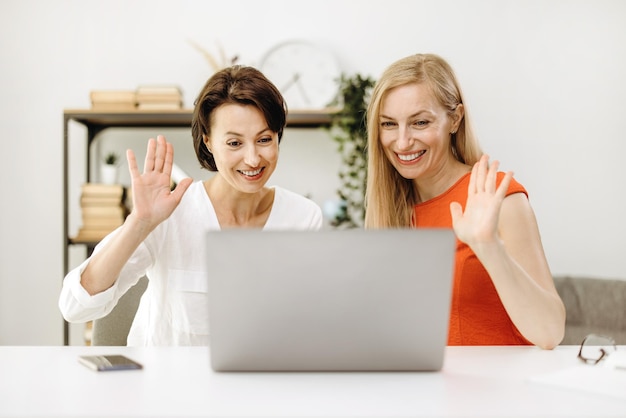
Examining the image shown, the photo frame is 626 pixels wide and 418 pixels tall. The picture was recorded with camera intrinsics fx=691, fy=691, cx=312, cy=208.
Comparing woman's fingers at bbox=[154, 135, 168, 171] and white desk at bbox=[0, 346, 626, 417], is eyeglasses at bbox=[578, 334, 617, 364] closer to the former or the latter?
white desk at bbox=[0, 346, 626, 417]

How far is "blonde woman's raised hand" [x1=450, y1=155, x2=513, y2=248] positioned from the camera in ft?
4.38

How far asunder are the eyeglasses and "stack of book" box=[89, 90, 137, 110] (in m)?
2.41

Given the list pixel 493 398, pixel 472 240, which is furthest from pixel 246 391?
pixel 472 240

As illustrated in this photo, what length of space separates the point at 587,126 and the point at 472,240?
252 centimetres

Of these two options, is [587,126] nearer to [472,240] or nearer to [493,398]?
[472,240]

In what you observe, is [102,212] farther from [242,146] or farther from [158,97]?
[242,146]

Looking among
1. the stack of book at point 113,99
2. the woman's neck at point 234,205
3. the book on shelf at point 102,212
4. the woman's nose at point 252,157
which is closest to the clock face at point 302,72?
the stack of book at point 113,99

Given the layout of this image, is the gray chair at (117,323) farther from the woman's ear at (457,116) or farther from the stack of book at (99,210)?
the stack of book at (99,210)

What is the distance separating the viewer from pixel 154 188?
5.27 ft

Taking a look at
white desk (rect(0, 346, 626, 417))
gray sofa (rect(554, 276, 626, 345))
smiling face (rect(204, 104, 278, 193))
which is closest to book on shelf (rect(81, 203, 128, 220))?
smiling face (rect(204, 104, 278, 193))

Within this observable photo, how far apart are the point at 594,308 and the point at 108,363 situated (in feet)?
8.54

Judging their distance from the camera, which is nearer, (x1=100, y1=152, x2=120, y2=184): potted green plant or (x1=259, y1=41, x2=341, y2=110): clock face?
(x1=100, y1=152, x2=120, y2=184): potted green plant

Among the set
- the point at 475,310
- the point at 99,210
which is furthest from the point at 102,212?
the point at 475,310

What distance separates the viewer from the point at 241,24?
3.52 m
